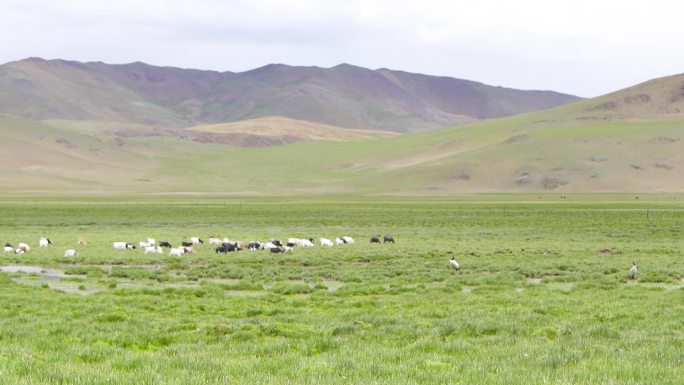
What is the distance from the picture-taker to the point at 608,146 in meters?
183

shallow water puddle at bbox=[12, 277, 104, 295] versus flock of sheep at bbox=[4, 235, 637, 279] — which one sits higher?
shallow water puddle at bbox=[12, 277, 104, 295]

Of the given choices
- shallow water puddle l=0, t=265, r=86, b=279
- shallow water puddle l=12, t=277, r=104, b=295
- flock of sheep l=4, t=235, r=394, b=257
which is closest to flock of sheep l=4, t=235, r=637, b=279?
flock of sheep l=4, t=235, r=394, b=257

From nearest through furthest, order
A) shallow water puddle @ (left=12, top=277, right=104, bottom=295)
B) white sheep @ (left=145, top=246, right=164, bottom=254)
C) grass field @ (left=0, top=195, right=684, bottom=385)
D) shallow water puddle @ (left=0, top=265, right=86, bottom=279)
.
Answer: grass field @ (left=0, top=195, right=684, bottom=385), shallow water puddle @ (left=12, top=277, right=104, bottom=295), shallow water puddle @ (left=0, top=265, right=86, bottom=279), white sheep @ (left=145, top=246, right=164, bottom=254)

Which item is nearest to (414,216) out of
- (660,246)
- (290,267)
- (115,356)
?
(660,246)

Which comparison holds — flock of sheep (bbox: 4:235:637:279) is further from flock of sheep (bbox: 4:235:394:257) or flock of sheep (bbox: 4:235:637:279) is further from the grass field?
the grass field

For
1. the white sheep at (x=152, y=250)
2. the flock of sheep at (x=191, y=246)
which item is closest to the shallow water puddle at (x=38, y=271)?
the flock of sheep at (x=191, y=246)

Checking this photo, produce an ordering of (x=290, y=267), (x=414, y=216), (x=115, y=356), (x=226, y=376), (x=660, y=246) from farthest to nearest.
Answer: (x=414, y=216) → (x=660, y=246) → (x=290, y=267) → (x=115, y=356) → (x=226, y=376)

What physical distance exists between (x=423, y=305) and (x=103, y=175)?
625 ft

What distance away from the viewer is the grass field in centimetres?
1038

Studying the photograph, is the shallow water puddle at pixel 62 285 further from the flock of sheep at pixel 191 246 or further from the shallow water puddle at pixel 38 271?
the flock of sheep at pixel 191 246

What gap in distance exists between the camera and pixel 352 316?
17000mm

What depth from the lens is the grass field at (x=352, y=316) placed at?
10375 millimetres

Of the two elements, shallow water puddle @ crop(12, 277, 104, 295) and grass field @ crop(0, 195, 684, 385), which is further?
shallow water puddle @ crop(12, 277, 104, 295)

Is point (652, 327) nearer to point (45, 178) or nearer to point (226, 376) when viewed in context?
point (226, 376)
